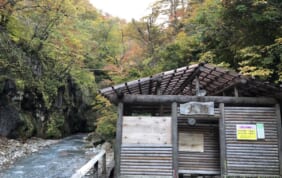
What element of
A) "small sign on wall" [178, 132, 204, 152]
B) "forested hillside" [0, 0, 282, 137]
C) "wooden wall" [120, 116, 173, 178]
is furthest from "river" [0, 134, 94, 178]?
"small sign on wall" [178, 132, 204, 152]

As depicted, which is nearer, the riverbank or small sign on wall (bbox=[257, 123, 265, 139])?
small sign on wall (bbox=[257, 123, 265, 139])

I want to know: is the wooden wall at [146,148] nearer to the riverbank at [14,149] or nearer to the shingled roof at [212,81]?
the shingled roof at [212,81]

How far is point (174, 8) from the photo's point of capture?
16.2 meters

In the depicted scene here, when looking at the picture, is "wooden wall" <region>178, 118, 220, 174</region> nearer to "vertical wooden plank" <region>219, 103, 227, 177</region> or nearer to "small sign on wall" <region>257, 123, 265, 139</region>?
"vertical wooden plank" <region>219, 103, 227, 177</region>

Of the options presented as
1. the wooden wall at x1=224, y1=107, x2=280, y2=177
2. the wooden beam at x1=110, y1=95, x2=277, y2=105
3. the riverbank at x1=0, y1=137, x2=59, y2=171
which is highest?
the wooden beam at x1=110, y1=95, x2=277, y2=105

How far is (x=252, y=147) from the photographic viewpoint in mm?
5531

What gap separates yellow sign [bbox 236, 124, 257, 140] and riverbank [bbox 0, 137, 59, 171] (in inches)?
300

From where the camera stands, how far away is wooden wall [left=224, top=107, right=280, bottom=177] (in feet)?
17.9

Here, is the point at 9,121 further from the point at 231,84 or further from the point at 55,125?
the point at 231,84

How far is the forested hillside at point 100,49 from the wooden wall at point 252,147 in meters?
0.94

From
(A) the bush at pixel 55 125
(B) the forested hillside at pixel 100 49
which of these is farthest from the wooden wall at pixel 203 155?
(A) the bush at pixel 55 125

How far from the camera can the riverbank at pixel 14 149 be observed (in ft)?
32.1

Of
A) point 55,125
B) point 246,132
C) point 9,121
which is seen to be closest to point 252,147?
point 246,132

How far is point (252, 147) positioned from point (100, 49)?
1664 cm
